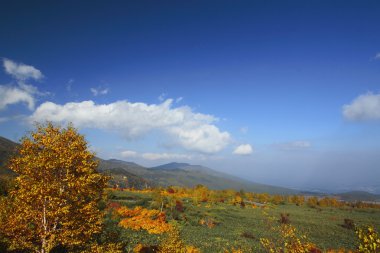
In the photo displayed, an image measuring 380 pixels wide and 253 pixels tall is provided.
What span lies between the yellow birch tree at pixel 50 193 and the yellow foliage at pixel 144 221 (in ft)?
138

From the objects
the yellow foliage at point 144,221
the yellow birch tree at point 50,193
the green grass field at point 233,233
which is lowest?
the green grass field at point 233,233

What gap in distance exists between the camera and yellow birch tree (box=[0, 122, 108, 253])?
20.5 metres

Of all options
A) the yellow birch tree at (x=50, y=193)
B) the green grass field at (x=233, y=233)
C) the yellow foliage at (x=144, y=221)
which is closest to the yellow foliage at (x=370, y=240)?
the yellow birch tree at (x=50, y=193)

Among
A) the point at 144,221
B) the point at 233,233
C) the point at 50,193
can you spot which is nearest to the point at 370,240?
the point at 50,193

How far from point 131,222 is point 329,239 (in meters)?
49.4

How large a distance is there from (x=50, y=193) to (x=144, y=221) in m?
51.2

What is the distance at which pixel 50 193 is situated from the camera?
20688 millimetres

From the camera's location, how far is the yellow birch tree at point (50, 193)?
20469 millimetres

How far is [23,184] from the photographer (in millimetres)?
20281

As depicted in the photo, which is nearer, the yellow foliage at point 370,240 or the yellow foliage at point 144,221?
the yellow foliage at point 370,240

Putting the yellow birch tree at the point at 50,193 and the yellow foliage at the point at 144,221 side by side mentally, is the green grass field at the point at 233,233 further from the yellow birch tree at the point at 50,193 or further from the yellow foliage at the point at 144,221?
the yellow birch tree at the point at 50,193

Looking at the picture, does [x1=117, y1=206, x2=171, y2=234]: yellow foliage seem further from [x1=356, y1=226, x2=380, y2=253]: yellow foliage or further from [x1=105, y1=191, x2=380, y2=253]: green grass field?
→ [x1=356, y1=226, x2=380, y2=253]: yellow foliage

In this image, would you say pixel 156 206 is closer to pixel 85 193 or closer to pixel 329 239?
pixel 329 239

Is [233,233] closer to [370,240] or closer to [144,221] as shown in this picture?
[144,221]
